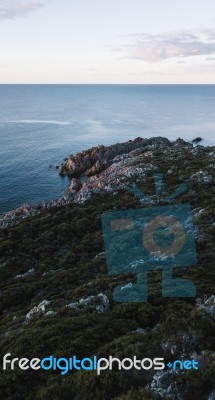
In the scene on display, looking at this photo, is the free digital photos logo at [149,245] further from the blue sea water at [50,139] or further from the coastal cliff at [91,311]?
the blue sea water at [50,139]

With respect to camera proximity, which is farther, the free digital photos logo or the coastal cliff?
the free digital photos logo

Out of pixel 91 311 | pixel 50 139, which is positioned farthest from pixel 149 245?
pixel 50 139

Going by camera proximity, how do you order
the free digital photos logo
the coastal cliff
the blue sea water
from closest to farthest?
the coastal cliff → the free digital photos logo → the blue sea water

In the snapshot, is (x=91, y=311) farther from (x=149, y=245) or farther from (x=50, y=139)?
(x=50, y=139)

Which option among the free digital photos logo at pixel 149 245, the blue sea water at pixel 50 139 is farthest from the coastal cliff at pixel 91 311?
the blue sea water at pixel 50 139

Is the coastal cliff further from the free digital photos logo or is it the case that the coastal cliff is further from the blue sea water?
the blue sea water

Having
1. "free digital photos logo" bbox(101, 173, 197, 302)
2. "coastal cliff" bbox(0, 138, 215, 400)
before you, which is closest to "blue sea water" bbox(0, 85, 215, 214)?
"coastal cliff" bbox(0, 138, 215, 400)

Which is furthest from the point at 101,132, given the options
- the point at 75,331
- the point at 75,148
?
the point at 75,331

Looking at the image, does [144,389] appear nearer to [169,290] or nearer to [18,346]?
[18,346]
